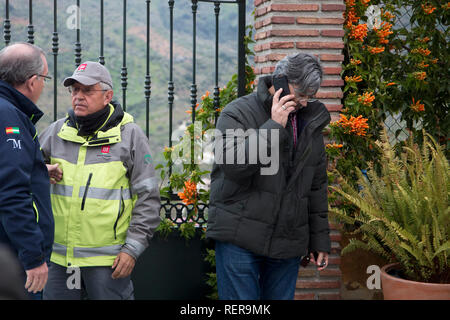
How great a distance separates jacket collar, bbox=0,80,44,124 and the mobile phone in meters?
1.12

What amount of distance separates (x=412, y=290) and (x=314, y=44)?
5.73ft

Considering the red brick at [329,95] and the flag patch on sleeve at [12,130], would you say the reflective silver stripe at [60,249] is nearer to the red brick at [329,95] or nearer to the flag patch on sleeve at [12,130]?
the flag patch on sleeve at [12,130]

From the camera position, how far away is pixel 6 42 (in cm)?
352

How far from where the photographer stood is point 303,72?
95.9 inches

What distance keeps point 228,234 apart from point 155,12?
60.5 ft

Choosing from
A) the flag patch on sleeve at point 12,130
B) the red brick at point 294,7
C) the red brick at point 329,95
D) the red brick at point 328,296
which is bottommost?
the red brick at point 328,296

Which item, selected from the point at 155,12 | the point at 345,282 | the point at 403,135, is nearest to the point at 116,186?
the point at 345,282

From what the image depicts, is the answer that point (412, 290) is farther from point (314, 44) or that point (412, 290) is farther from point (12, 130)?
point (12, 130)

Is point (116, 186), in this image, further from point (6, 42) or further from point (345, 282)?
point (345, 282)

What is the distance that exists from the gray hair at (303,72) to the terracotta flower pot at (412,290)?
128cm

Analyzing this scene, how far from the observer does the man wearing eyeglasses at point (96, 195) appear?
2.52 m

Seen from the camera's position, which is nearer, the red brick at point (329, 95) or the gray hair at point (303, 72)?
the gray hair at point (303, 72)

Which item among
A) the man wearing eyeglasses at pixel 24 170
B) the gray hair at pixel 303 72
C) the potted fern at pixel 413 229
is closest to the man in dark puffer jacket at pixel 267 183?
the gray hair at pixel 303 72

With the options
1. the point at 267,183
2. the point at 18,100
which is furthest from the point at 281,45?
the point at 18,100
